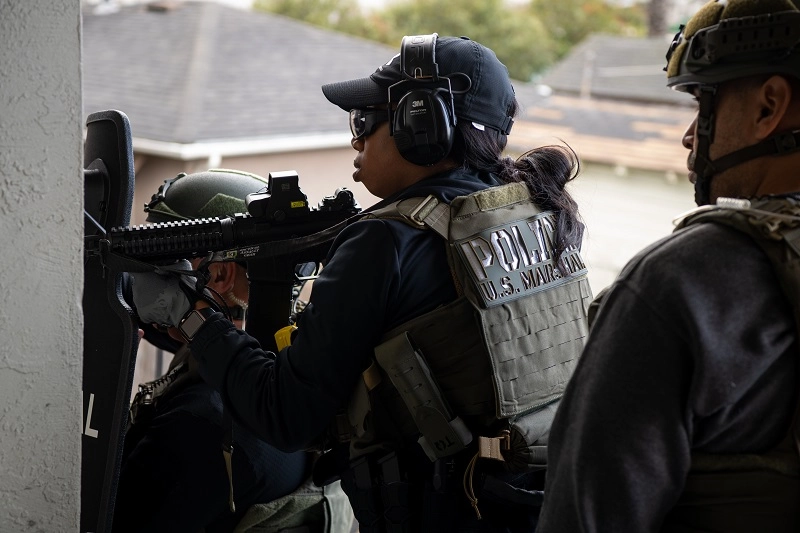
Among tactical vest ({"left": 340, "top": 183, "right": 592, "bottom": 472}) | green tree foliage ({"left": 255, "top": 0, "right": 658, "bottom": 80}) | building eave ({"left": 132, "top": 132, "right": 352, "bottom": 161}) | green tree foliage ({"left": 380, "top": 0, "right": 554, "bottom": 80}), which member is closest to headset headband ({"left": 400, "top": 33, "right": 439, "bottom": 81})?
tactical vest ({"left": 340, "top": 183, "right": 592, "bottom": 472})

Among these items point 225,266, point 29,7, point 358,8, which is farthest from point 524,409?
point 358,8

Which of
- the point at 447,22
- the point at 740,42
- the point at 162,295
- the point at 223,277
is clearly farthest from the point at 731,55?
the point at 447,22

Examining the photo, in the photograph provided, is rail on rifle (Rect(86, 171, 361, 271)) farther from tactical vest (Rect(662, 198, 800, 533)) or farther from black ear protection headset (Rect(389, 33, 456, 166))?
tactical vest (Rect(662, 198, 800, 533))

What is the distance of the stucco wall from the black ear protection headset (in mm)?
650

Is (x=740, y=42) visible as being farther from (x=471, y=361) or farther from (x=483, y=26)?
(x=483, y=26)

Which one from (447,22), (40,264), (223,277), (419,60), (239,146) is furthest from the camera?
(447,22)

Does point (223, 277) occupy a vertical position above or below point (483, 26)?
below

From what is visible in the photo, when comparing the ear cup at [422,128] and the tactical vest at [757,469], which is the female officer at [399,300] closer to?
the ear cup at [422,128]

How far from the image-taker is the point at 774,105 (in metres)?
1.23

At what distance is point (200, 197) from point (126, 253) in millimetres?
404

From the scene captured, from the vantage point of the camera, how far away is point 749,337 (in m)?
1.15

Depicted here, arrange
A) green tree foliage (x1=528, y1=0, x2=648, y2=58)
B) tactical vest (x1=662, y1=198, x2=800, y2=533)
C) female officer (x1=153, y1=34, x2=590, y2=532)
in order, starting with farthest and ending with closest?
green tree foliage (x1=528, y1=0, x2=648, y2=58)
female officer (x1=153, y1=34, x2=590, y2=532)
tactical vest (x1=662, y1=198, x2=800, y2=533)

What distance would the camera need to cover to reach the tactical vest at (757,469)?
3.77 ft

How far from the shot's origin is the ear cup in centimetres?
172
